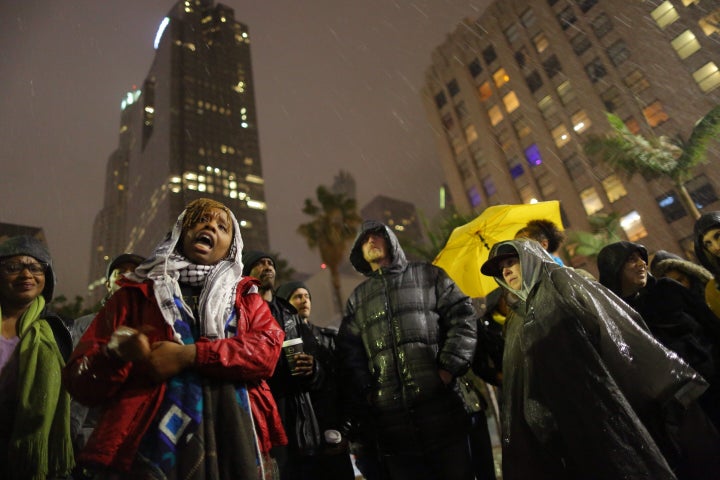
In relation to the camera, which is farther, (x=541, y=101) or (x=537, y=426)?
(x=541, y=101)

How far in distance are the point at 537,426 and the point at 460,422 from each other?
719mm

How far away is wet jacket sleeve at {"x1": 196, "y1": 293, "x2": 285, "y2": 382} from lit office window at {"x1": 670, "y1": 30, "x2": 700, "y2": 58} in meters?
41.0

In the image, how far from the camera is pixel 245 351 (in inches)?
78.3

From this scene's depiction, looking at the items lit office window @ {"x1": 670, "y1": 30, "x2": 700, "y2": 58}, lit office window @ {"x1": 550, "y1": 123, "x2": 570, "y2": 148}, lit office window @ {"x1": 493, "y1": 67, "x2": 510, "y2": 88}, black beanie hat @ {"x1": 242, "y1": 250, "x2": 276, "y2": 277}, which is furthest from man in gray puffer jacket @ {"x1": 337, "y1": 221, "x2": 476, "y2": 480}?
lit office window @ {"x1": 493, "y1": 67, "x2": 510, "y2": 88}

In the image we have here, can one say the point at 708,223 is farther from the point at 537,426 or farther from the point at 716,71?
the point at 716,71

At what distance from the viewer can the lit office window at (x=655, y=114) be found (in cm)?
3116

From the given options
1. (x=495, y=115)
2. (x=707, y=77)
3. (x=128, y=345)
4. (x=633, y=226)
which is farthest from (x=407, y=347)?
(x=495, y=115)

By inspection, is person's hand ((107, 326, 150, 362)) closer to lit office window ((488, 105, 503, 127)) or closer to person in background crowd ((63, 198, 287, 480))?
person in background crowd ((63, 198, 287, 480))

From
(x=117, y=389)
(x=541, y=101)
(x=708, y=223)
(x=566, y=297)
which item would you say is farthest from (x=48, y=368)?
(x=541, y=101)

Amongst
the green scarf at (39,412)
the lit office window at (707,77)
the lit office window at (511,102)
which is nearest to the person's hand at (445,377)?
the green scarf at (39,412)

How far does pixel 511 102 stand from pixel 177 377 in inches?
1837

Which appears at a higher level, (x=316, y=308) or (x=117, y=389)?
(x=316, y=308)

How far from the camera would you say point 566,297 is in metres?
2.72

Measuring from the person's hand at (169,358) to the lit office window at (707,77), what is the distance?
1561 inches
